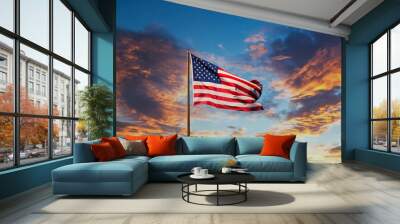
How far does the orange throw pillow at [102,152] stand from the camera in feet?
18.0

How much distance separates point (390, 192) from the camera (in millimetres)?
5137

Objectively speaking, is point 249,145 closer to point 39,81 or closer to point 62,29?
point 39,81

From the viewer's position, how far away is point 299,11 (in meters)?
8.23

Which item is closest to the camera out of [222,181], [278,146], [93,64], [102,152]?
[222,181]

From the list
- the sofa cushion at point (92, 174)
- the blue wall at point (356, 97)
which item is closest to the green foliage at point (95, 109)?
the sofa cushion at point (92, 174)

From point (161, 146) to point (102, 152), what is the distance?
125 centimetres

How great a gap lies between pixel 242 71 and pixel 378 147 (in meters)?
3.73

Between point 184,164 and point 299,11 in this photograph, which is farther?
point 299,11

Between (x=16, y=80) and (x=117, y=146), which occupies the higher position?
(x=16, y=80)

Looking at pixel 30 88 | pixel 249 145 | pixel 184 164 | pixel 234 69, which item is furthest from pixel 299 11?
pixel 30 88

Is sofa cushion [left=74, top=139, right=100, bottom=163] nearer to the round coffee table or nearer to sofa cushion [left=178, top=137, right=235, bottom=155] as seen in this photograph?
the round coffee table

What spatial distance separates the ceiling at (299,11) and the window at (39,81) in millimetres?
3254

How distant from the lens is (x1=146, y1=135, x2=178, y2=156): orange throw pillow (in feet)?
21.2

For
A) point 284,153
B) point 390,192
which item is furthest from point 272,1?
point 390,192
